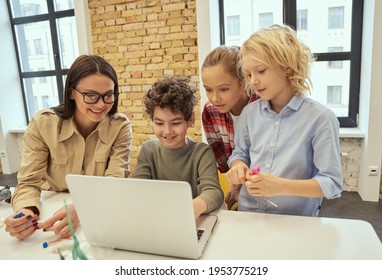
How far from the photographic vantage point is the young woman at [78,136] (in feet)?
4.75

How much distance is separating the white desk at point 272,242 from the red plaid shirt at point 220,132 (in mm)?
572

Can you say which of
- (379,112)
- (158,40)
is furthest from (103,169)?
(379,112)

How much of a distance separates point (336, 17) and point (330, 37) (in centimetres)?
22

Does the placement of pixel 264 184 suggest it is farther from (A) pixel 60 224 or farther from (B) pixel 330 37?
(B) pixel 330 37

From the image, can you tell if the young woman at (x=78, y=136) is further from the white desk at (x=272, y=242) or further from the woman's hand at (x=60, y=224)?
the white desk at (x=272, y=242)

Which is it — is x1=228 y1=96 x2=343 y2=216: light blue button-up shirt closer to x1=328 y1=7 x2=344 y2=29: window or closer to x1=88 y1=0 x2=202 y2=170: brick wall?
x1=88 y1=0 x2=202 y2=170: brick wall

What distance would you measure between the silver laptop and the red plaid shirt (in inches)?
30.1

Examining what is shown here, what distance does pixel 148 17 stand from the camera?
12.0 feet

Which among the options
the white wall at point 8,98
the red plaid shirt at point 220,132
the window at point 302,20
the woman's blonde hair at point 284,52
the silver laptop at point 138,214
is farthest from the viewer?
the white wall at point 8,98

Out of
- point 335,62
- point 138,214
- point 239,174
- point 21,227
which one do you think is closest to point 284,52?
point 239,174

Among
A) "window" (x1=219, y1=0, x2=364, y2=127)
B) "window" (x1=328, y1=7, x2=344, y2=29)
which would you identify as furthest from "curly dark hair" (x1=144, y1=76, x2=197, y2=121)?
"window" (x1=328, y1=7, x2=344, y2=29)

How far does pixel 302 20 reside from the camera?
11.5 feet

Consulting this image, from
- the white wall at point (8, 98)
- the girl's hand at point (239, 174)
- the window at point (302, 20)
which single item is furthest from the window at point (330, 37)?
the white wall at point (8, 98)

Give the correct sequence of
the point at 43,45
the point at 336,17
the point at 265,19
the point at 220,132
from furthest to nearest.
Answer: the point at 43,45 < the point at 265,19 < the point at 336,17 < the point at 220,132
